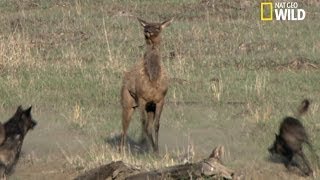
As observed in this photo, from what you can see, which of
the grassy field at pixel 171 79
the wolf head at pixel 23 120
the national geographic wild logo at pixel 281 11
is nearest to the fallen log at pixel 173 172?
the grassy field at pixel 171 79

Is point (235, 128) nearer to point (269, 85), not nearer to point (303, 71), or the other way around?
point (269, 85)

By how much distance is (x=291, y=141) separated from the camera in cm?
1055

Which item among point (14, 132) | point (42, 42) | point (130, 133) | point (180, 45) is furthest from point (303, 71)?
point (14, 132)

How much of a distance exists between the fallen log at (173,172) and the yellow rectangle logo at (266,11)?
16.3m

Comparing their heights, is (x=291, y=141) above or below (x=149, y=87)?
below

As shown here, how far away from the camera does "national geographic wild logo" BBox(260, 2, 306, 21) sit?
25.8 metres

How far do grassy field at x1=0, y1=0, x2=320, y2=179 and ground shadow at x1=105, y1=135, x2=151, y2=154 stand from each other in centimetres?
8

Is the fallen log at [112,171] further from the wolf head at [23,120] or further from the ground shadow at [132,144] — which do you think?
the ground shadow at [132,144]

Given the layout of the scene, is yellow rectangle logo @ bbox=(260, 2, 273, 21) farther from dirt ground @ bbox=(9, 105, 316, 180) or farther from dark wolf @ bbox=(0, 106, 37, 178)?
dark wolf @ bbox=(0, 106, 37, 178)

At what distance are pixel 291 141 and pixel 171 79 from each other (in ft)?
19.6

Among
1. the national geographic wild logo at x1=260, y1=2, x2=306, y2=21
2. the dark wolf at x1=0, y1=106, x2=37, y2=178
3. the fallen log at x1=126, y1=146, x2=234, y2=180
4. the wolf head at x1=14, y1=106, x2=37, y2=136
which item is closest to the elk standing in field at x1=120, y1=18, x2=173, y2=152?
the wolf head at x1=14, y1=106, x2=37, y2=136

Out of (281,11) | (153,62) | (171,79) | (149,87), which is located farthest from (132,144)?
(281,11)

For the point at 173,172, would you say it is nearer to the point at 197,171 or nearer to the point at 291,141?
the point at 197,171

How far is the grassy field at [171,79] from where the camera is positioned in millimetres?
11930
